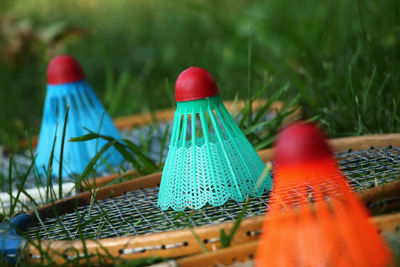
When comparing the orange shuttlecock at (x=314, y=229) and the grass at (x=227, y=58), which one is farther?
the grass at (x=227, y=58)

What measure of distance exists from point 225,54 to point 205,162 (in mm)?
2029

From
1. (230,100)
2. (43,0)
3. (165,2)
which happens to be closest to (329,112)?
(230,100)

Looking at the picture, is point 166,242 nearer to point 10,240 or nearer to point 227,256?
point 227,256

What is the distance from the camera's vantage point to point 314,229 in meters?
0.79

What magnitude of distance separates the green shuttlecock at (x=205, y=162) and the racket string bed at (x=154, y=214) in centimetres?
3

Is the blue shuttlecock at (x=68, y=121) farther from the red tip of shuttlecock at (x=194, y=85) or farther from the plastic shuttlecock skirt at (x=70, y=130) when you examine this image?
the red tip of shuttlecock at (x=194, y=85)

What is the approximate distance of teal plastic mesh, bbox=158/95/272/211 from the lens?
1.14 meters

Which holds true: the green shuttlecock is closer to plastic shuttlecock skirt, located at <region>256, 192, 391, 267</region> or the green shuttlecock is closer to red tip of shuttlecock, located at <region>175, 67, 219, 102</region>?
red tip of shuttlecock, located at <region>175, 67, 219, 102</region>

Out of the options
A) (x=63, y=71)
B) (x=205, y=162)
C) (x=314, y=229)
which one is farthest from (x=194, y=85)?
(x=63, y=71)

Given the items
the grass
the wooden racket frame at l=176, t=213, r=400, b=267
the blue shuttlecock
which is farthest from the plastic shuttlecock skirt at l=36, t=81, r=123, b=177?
the wooden racket frame at l=176, t=213, r=400, b=267

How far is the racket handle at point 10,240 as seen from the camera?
1041 millimetres

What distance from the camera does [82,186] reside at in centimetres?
141

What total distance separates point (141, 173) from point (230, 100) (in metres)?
0.68

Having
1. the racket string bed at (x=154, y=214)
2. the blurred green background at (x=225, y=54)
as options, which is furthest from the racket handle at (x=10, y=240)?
the blurred green background at (x=225, y=54)
